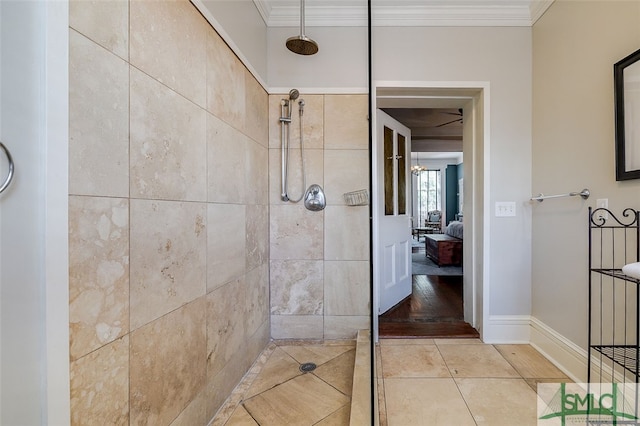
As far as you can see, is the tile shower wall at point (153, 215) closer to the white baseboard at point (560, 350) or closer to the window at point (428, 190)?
the white baseboard at point (560, 350)

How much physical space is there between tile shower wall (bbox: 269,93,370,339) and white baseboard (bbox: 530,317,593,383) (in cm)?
119

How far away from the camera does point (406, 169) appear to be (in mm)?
2783

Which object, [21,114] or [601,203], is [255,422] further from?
[601,203]

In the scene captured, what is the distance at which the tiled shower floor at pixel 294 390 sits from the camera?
121cm

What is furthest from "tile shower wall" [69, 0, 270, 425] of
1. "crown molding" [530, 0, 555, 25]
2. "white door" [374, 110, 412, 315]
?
"crown molding" [530, 0, 555, 25]

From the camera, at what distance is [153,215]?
89 centimetres

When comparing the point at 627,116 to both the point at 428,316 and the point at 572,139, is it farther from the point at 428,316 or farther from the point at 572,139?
the point at 428,316

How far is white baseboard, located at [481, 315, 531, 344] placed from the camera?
189 centimetres

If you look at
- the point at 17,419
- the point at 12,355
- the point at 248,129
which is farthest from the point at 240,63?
the point at 17,419

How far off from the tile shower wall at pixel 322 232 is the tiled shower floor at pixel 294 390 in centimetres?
18

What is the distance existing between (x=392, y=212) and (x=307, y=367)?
1513mm

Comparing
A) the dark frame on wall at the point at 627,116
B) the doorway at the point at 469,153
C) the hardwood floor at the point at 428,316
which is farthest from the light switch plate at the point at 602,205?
the hardwood floor at the point at 428,316

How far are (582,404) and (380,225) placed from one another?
153 cm

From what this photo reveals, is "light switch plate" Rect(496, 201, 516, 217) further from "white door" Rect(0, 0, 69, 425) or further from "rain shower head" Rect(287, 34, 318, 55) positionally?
"white door" Rect(0, 0, 69, 425)
